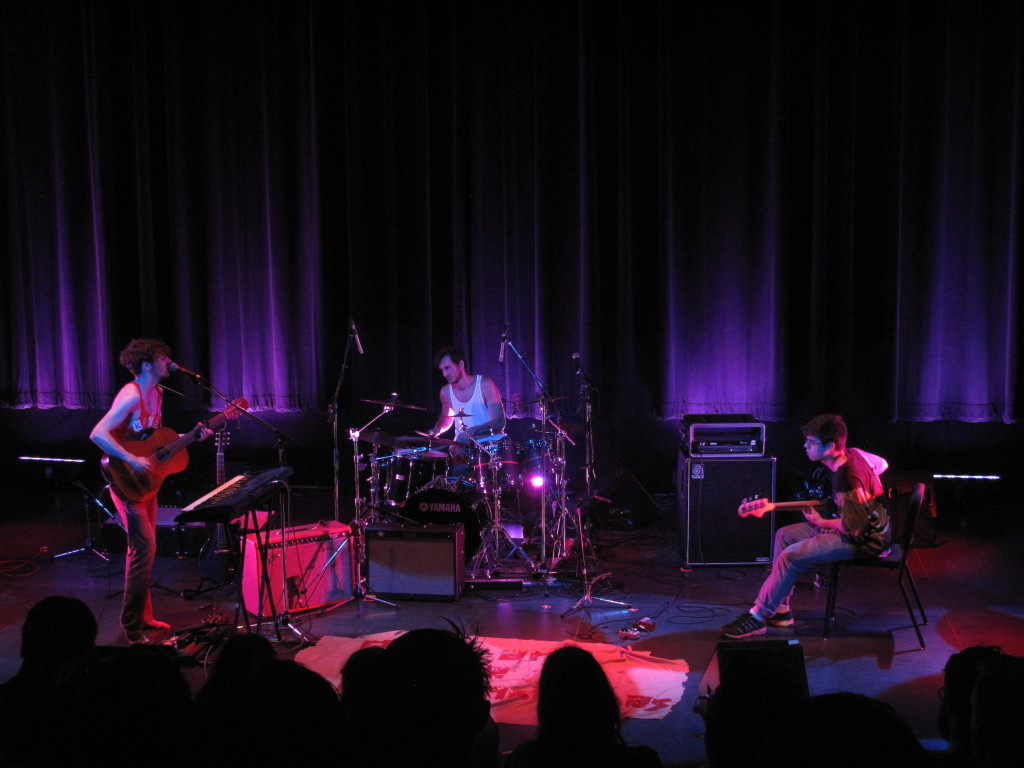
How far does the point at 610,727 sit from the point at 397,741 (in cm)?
56

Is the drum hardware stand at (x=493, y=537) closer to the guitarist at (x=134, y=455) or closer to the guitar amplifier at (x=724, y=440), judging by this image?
the guitar amplifier at (x=724, y=440)

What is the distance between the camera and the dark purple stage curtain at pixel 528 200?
8453mm

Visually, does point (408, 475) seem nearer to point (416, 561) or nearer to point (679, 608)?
point (416, 561)

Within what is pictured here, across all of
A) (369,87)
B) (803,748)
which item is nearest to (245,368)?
(369,87)

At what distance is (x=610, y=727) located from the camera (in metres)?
2.42

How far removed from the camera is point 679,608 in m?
6.23

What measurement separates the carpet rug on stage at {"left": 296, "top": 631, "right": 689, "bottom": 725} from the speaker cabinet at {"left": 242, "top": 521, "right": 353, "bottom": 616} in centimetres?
56

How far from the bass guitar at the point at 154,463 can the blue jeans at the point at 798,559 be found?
3.57m

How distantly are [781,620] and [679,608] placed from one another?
0.68 meters

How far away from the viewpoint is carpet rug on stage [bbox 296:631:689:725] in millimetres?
4629

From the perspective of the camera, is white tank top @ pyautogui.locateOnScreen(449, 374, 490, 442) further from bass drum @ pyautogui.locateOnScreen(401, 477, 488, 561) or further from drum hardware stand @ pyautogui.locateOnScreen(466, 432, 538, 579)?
bass drum @ pyautogui.locateOnScreen(401, 477, 488, 561)

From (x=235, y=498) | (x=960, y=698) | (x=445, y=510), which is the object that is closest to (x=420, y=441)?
(x=445, y=510)

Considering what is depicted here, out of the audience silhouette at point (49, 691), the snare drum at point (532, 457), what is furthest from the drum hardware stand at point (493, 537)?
the audience silhouette at point (49, 691)

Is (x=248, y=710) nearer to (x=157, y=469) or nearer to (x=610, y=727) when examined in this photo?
(x=610, y=727)
